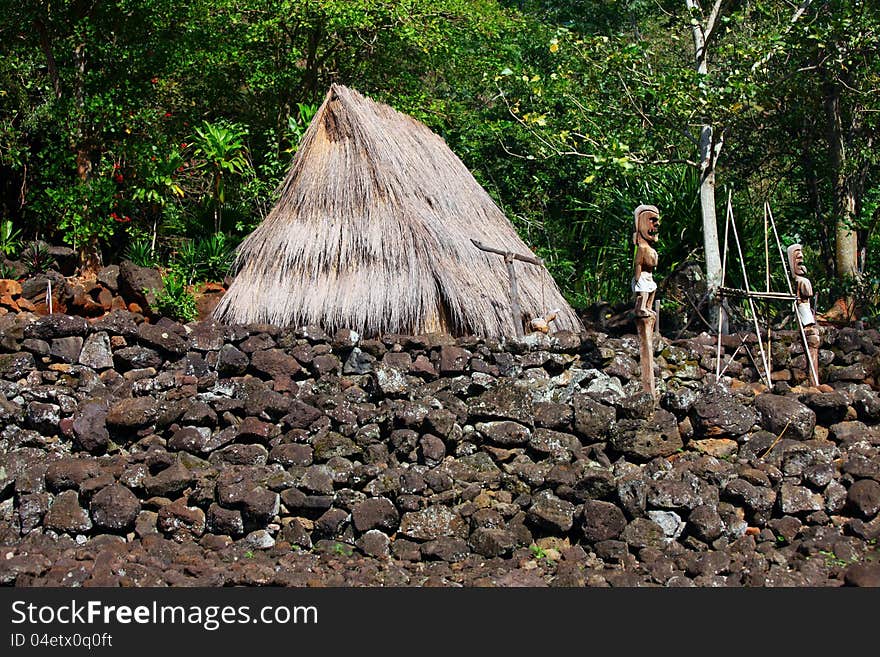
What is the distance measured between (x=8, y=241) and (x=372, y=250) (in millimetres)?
4430

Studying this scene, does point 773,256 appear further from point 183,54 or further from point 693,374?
point 183,54

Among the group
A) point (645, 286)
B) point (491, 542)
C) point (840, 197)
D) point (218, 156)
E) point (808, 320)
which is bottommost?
point (491, 542)

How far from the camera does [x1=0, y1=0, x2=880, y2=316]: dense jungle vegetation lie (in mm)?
10227

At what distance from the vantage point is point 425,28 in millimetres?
12320

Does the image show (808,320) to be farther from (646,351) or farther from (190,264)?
(190,264)

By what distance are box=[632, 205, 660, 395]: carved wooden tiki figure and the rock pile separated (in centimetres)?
29

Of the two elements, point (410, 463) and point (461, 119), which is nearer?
point (410, 463)

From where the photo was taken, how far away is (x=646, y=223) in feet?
25.1

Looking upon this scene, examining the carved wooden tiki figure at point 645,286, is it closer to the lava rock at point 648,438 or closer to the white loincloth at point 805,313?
the lava rock at point 648,438

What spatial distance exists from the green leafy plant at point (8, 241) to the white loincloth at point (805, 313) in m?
7.44

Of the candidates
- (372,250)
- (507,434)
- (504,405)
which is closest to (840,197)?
(372,250)

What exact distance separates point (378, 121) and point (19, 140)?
4.28m

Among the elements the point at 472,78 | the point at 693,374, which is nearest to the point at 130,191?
the point at 472,78
